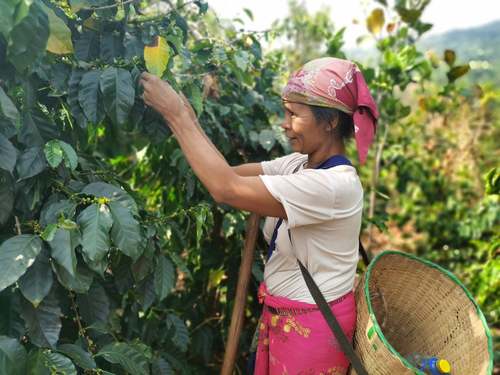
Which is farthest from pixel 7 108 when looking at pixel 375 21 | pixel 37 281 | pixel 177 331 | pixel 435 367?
pixel 375 21

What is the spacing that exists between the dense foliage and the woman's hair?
365mm

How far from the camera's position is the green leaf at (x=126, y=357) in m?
1.42

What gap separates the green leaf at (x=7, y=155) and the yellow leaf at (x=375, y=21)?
2.66 metres

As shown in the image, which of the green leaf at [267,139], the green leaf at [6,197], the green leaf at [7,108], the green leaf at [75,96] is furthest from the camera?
the green leaf at [267,139]

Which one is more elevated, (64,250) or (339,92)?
(339,92)

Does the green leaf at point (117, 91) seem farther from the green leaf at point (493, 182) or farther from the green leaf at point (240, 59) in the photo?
the green leaf at point (493, 182)

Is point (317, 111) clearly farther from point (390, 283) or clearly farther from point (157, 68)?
point (390, 283)

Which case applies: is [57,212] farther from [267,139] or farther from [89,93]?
[267,139]

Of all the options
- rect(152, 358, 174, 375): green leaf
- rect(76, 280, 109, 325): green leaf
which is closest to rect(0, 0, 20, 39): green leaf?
rect(76, 280, 109, 325): green leaf

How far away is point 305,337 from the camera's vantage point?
62.8 inches

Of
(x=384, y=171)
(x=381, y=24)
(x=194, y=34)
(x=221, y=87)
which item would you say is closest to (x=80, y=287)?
(x=221, y=87)

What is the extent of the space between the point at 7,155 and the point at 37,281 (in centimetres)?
30

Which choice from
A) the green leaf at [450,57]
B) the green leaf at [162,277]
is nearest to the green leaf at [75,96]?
the green leaf at [162,277]

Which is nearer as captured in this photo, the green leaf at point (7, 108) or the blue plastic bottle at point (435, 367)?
the green leaf at point (7, 108)
